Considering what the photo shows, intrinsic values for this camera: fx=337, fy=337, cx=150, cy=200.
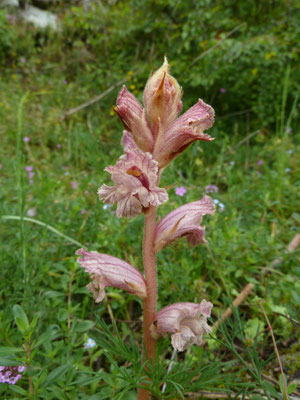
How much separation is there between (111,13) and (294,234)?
6.51 m

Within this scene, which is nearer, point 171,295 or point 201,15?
point 171,295

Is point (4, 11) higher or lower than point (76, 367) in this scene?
higher

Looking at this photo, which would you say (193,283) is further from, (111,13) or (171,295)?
(111,13)

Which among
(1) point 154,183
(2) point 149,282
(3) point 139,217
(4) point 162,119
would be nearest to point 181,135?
(4) point 162,119

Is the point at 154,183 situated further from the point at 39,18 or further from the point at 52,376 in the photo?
the point at 39,18

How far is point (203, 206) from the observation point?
1.42 m

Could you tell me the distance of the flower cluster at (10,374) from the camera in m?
1.28

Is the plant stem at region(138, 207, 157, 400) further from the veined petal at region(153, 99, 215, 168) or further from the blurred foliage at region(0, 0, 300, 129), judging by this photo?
the blurred foliage at region(0, 0, 300, 129)

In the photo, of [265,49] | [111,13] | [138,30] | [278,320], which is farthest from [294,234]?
[111,13]

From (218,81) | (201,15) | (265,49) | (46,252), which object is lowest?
(46,252)

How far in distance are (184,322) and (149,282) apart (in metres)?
0.21

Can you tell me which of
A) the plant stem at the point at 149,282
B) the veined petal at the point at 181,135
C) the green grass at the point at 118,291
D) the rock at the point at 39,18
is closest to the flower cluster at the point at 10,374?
the green grass at the point at 118,291

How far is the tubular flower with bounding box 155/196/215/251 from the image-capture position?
1353 mm

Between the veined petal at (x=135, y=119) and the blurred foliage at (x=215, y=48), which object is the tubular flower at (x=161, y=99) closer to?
the veined petal at (x=135, y=119)
